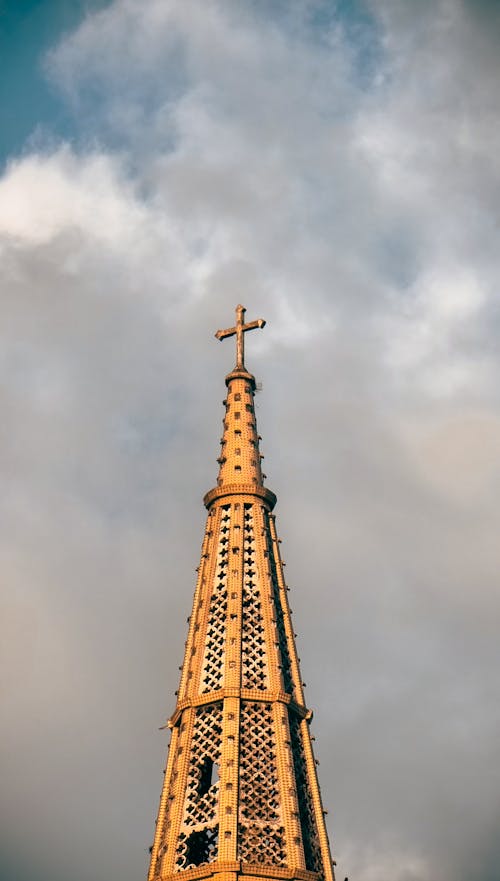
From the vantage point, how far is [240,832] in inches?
1927

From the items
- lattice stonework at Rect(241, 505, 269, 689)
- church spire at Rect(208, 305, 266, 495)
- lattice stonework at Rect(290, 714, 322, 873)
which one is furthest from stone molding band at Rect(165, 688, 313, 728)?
church spire at Rect(208, 305, 266, 495)

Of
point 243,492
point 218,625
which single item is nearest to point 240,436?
point 243,492

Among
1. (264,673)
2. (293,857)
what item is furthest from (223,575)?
(293,857)

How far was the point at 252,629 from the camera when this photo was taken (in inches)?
2226

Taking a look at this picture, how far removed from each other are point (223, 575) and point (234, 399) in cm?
1123

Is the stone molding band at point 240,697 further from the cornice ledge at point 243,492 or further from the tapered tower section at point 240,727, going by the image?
the cornice ledge at point 243,492

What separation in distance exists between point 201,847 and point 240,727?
5.13 meters

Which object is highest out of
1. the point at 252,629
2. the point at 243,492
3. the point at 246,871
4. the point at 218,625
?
the point at 243,492

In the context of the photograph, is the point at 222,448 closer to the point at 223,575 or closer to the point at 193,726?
the point at 223,575

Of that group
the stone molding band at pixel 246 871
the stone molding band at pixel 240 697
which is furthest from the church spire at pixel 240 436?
the stone molding band at pixel 246 871

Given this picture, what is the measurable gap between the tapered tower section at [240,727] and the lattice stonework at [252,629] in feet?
0.17

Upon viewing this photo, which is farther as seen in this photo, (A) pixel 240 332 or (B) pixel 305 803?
(A) pixel 240 332

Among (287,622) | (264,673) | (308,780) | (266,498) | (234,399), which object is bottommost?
(308,780)

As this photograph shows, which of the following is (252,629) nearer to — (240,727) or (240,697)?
(240,697)
